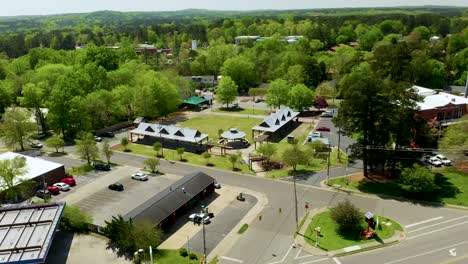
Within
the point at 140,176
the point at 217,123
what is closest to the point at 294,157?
the point at 140,176

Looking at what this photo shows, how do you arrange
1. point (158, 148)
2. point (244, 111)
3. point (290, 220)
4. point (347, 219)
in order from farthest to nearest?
point (244, 111), point (158, 148), point (290, 220), point (347, 219)

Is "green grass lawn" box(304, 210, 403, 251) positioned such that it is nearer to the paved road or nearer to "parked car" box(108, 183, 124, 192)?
the paved road

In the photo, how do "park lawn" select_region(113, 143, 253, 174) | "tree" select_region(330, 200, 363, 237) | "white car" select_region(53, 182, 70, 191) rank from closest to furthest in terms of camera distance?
"tree" select_region(330, 200, 363, 237) < "white car" select_region(53, 182, 70, 191) < "park lawn" select_region(113, 143, 253, 174)

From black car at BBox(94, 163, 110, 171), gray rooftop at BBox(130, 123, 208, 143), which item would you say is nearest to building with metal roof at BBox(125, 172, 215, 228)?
black car at BBox(94, 163, 110, 171)

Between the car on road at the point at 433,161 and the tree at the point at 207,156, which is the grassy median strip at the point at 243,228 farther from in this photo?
the car on road at the point at 433,161

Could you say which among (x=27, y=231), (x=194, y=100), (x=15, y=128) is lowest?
(x=194, y=100)

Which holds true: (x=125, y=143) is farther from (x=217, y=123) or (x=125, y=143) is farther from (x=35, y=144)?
(x=217, y=123)
